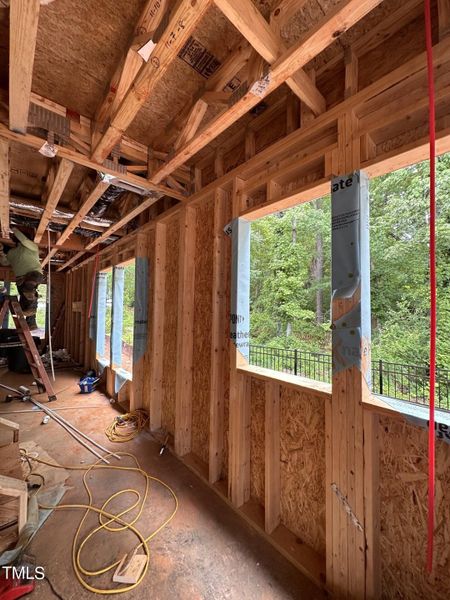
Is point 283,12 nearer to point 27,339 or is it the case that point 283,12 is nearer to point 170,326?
point 170,326

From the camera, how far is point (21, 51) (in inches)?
45.8

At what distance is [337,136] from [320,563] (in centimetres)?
274

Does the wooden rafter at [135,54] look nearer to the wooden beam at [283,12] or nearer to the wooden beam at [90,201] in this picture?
the wooden beam at [283,12]

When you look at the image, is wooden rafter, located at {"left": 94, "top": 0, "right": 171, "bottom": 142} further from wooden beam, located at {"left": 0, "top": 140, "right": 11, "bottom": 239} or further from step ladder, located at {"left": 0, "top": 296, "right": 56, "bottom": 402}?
step ladder, located at {"left": 0, "top": 296, "right": 56, "bottom": 402}

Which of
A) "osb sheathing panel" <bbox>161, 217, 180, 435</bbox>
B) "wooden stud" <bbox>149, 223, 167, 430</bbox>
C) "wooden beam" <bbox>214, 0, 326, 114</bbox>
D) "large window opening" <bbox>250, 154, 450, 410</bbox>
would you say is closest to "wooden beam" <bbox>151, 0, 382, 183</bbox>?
"wooden beam" <bbox>214, 0, 326, 114</bbox>

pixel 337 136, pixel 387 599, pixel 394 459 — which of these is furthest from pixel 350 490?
pixel 337 136

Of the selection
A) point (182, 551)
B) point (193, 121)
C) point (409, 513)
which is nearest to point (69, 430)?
point (182, 551)

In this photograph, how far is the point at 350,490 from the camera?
1.35 metres

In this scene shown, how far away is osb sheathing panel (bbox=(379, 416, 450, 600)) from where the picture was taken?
1146mm

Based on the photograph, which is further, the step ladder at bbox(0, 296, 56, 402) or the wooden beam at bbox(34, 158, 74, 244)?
the step ladder at bbox(0, 296, 56, 402)

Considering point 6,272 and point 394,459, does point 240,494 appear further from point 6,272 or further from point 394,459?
point 6,272

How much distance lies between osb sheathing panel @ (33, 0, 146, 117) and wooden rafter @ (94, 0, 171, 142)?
0.32 ft

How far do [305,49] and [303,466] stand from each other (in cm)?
241

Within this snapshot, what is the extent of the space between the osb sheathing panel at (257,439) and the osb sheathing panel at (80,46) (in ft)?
8.28
